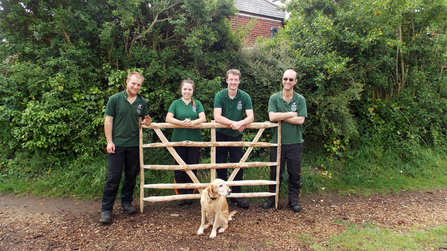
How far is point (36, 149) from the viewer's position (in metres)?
5.28

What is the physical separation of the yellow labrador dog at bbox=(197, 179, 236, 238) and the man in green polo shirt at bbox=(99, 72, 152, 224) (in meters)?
1.37

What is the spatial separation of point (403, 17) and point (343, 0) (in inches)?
65.3

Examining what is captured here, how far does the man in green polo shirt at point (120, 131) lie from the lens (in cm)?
387

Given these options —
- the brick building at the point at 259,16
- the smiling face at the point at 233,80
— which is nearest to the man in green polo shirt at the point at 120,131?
the smiling face at the point at 233,80

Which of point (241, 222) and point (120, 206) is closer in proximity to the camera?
point (241, 222)

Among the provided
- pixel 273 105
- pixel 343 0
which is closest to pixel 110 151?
pixel 273 105

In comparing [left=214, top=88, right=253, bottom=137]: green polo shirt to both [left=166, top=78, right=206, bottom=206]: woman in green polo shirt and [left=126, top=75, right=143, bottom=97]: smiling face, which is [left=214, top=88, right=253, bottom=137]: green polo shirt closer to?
[left=166, top=78, right=206, bottom=206]: woman in green polo shirt

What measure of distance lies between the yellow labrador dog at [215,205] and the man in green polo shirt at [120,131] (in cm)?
137

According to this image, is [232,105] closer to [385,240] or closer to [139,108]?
[139,108]

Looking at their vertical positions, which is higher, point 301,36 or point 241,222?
point 301,36

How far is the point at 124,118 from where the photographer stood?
3928 millimetres

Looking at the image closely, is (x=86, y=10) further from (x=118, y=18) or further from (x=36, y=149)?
(x=36, y=149)

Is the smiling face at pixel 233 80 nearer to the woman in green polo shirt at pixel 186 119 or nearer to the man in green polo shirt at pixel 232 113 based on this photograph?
the man in green polo shirt at pixel 232 113

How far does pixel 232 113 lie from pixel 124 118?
66.3 inches
